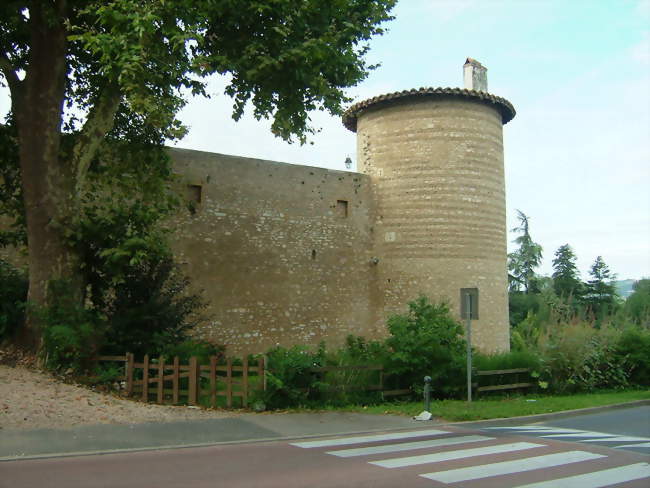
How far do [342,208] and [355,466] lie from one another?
14097mm

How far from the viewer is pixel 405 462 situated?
739 cm

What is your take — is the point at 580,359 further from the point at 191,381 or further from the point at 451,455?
the point at 191,381

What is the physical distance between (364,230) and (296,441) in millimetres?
12670

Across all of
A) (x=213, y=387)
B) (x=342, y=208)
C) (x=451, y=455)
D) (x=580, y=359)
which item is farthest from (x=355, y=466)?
(x=342, y=208)

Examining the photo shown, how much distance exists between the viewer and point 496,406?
1248 centimetres

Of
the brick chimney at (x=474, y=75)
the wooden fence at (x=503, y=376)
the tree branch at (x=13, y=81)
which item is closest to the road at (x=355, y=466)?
the wooden fence at (x=503, y=376)

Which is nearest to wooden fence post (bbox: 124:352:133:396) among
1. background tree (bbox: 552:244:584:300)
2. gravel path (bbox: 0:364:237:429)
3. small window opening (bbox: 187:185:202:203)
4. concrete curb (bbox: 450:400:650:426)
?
gravel path (bbox: 0:364:237:429)

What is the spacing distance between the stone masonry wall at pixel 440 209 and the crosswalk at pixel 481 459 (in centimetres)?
1096

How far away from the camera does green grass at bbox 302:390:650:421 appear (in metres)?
11.4

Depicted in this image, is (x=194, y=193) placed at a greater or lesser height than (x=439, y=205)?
lesser

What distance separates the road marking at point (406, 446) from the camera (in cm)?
797

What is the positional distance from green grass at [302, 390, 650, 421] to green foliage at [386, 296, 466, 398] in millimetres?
522

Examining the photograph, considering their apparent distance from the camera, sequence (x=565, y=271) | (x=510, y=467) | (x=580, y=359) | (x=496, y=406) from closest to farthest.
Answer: (x=510, y=467) → (x=496, y=406) → (x=580, y=359) → (x=565, y=271)

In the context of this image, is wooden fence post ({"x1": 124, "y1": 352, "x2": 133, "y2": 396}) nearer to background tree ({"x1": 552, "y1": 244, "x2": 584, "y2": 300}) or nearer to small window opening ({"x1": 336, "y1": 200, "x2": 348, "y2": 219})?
small window opening ({"x1": 336, "y1": 200, "x2": 348, "y2": 219})
